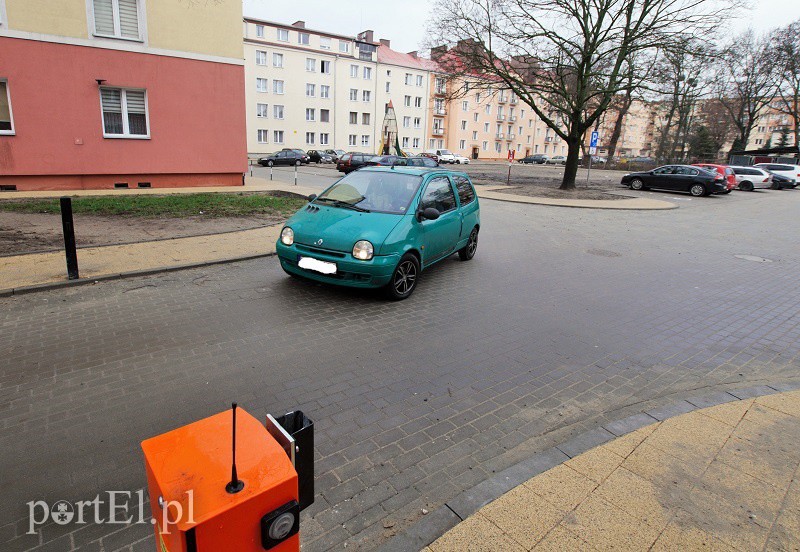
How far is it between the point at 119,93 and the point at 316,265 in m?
15.4

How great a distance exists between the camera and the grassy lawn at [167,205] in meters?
13.2

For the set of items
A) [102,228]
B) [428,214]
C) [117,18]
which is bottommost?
[102,228]

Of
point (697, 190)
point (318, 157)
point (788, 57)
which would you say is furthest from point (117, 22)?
point (788, 57)

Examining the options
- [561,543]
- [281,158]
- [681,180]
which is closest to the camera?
[561,543]

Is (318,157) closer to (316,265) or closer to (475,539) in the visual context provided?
(316,265)

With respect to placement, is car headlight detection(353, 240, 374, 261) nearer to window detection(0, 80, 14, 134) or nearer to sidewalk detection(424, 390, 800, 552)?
sidewalk detection(424, 390, 800, 552)

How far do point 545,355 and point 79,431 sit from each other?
424cm

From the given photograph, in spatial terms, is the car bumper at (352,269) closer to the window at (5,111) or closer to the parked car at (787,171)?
the window at (5,111)

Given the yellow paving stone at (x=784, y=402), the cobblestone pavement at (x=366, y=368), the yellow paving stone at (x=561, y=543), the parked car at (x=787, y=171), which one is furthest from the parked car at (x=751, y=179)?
the yellow paving stone at (x=561, y=543)

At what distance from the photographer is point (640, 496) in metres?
2.92

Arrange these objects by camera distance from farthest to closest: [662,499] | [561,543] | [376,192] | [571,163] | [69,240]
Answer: [571,163]
[376,192]
[69,240]
[662,499]
[561,543]

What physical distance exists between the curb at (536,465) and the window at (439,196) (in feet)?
14.3

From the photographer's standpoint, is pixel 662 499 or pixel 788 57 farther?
pixel 788 57

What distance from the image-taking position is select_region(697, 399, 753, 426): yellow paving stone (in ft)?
12.6
